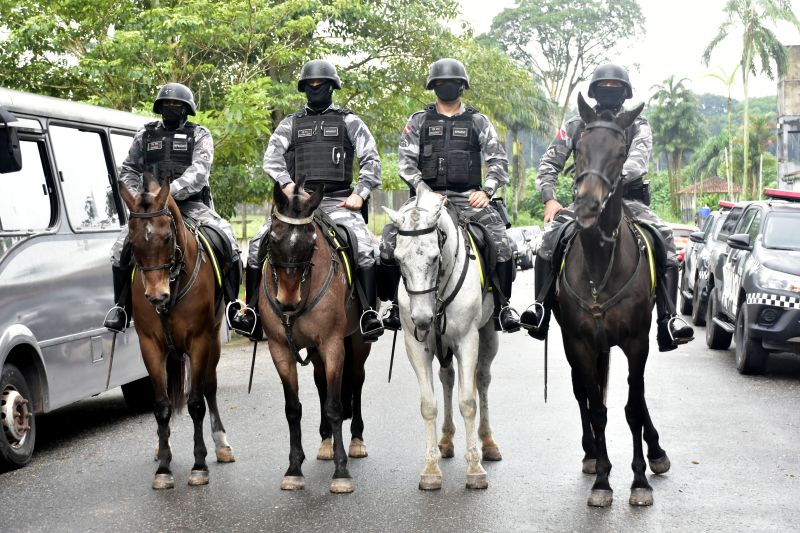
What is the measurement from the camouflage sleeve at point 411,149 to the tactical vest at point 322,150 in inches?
17.0

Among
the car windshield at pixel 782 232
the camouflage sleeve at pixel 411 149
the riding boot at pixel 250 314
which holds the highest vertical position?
the camouflage sleeve at pixel 411 149

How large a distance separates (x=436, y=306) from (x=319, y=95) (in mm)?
2193

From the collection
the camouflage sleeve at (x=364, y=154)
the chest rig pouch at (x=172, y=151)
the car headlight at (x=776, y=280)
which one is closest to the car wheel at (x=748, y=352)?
the car headlight at (x=776, y=280)

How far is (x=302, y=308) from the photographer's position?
756 cm

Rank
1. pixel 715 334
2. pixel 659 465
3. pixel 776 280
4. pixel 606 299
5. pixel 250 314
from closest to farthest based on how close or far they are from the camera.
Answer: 1. pixel 606 299
2. pixel 659 465
3. pixel 250 314
4. pixel 776 280
5. pixel 715 334

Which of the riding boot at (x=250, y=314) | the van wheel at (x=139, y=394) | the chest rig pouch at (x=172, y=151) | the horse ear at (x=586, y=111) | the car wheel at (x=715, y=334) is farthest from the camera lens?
the car wheel at (x=715, y=334)

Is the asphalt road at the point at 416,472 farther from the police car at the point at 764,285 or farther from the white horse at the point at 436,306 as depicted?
the police car at the point at 764,285

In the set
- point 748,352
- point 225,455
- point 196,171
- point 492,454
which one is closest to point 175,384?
point 225,455

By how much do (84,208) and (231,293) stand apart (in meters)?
2.10

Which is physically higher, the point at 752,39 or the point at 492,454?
the point at 752,39

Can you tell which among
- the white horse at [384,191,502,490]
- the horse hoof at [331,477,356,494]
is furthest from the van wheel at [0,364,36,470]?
the white horse at [384,191,502,490]

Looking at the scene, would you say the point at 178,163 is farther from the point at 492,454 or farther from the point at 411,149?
the point at 492,454

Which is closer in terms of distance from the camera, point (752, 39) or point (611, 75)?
point (611, 75)

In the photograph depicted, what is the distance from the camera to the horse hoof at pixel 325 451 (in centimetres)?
841
